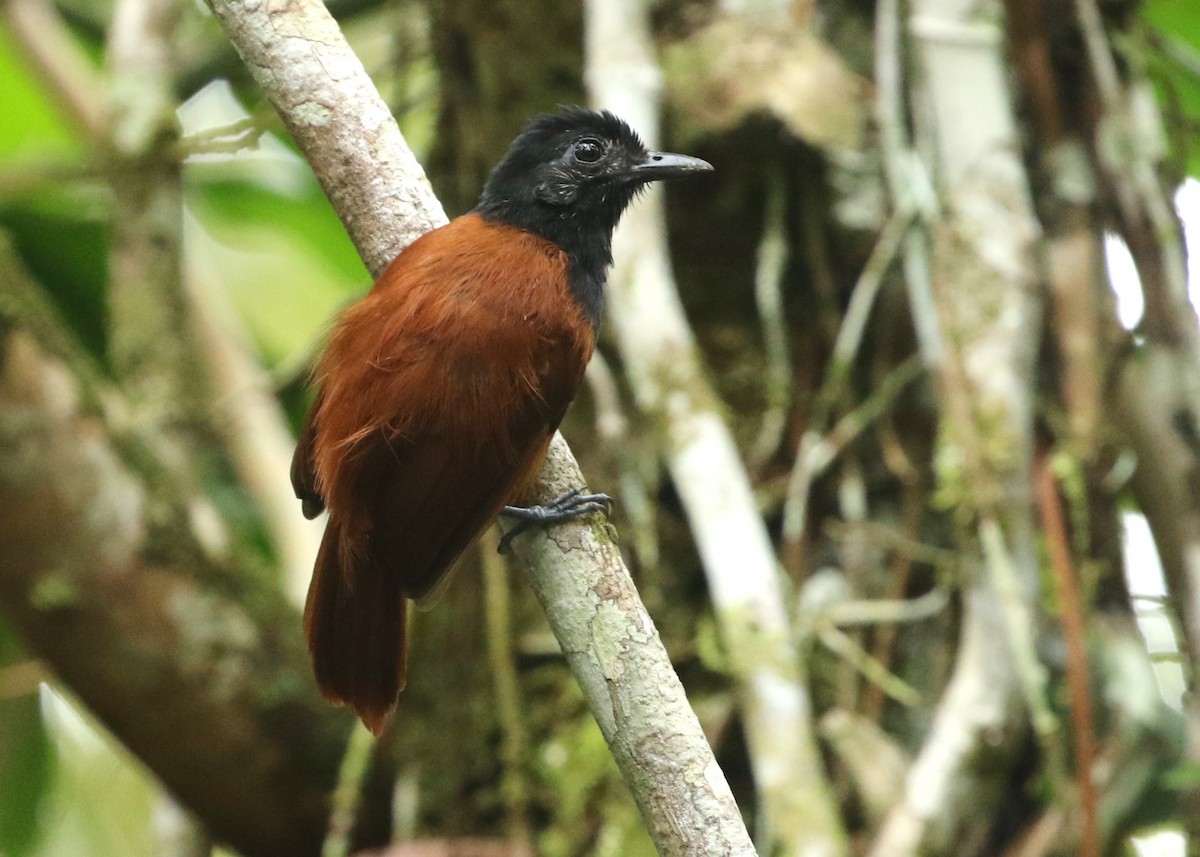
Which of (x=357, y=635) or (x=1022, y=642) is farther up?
(x=357, y=635)

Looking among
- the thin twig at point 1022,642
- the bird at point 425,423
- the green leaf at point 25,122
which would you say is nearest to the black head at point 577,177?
the bird at point 425,423

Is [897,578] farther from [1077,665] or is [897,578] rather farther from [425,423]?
[425,423]

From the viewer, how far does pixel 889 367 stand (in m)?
3.19

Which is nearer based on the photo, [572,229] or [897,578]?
[572,229]

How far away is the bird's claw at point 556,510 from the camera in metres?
1.75

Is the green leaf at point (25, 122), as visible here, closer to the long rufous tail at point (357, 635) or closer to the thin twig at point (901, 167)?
the thin twig at point (901, 167)

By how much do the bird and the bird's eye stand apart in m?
0.28

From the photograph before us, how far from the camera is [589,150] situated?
2.57m

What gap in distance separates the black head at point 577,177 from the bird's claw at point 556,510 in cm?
67

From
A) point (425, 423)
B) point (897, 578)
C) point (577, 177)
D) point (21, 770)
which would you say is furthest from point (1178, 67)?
point (21, 770)

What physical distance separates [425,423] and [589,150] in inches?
31.3

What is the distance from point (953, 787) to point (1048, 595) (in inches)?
17.3

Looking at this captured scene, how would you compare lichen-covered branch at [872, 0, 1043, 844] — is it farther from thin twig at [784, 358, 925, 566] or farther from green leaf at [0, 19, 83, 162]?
green leaf at [0, 19, 83, 162]

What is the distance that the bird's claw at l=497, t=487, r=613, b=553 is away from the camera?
1.75 metres
